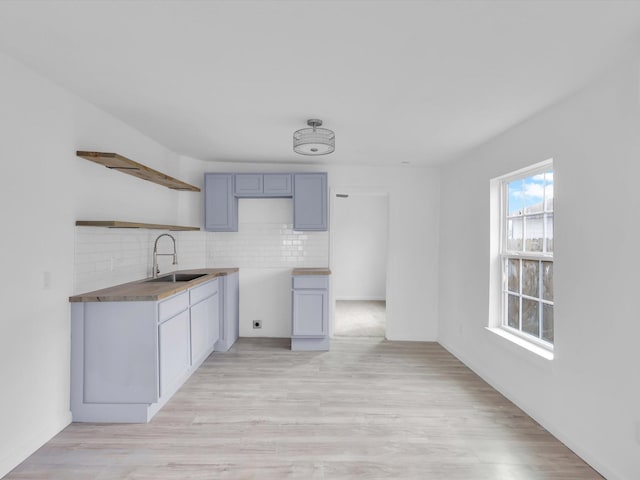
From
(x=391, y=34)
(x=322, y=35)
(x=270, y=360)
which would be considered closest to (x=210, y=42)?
(x=322, y=35)

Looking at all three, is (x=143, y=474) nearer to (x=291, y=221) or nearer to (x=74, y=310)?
(x=74, y=310)

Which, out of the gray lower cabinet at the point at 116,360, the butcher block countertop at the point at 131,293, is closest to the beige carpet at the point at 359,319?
the butcher block countertop at the point at 131,293

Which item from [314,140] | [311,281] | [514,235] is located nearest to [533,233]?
[514,235]

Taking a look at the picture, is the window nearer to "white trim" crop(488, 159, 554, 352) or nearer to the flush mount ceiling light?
"white trim" crop(488, 159, 554, 352)

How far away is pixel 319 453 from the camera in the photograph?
233cm

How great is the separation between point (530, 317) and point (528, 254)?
539mm

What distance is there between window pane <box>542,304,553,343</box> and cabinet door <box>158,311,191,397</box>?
118 inches

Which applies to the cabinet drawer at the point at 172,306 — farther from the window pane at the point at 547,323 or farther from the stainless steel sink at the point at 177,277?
the window pane at the point at 547,323

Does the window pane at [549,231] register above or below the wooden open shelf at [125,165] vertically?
below

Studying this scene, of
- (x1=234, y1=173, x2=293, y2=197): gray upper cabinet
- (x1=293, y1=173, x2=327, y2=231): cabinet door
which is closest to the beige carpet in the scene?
(x1=293, y1=173, x2=327, y2=231): cabinet door

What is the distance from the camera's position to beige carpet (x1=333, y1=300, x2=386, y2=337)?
212 inches

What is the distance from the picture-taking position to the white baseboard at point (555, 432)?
6.86 ft

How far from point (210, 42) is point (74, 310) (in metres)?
2.10

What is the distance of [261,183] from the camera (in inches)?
183
